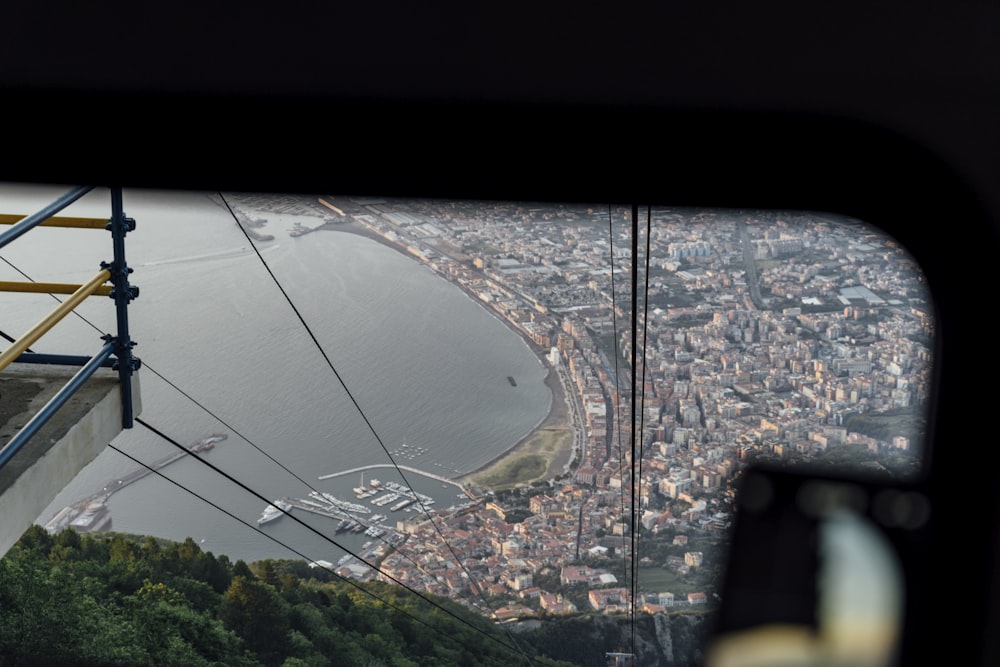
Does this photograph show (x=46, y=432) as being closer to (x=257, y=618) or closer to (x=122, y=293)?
(x=122, y=293)

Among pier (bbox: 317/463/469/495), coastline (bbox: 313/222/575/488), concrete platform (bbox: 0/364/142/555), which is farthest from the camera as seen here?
pier (bbox: 317/463/469/495)

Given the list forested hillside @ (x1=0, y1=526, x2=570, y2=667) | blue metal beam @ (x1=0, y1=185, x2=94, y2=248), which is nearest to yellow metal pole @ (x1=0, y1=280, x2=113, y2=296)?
blue metal beam @ (x1=0, y1=185, x2=94, y2=248)

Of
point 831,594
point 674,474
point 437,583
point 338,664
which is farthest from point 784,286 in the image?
point 437,583

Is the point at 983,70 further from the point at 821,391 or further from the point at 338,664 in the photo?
the point at 338,664

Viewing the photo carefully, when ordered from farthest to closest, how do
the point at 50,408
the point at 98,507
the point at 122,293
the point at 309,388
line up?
the point at 309,388, the point at 98,507, the point at 122,293, the point at 50,408

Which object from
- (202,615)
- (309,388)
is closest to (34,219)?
(202,615)

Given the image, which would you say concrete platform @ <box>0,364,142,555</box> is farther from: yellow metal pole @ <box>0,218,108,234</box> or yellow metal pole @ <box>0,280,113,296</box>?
yellow metal pole @ <box>0,218,108,234</box>
